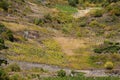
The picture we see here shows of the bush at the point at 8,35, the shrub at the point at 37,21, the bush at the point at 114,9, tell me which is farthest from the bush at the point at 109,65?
the bush at the point at 114,9

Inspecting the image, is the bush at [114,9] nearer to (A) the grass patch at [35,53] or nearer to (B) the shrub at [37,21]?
(B) the shrub at [37,21]

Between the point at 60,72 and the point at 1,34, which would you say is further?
the point at 1,34

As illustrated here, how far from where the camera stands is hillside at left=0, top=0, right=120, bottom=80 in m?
71.5

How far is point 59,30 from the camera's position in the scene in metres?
102

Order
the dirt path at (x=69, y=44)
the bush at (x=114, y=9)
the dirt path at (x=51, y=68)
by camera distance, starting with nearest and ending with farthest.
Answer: the dirt path at (x=51, y=68) < the dirt path at (x=69, y=44) < the bush at (x=114, y=9)

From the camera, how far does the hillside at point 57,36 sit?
7150cm

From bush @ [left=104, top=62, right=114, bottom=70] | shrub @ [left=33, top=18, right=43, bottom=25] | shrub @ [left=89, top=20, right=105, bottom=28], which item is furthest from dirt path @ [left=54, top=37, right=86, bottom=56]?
shrub @ [left=89, top=20, right=105, bottom=28]

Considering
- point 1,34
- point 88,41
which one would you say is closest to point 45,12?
point 88,41

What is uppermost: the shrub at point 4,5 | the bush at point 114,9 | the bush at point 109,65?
the shrub at point 4,5

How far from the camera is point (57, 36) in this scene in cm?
9450

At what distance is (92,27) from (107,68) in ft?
121

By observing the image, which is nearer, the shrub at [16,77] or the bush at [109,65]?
A: the shrub at [16,77]

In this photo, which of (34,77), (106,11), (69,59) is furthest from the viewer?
(106,11)

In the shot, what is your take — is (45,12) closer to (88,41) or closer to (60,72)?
(88,41)
